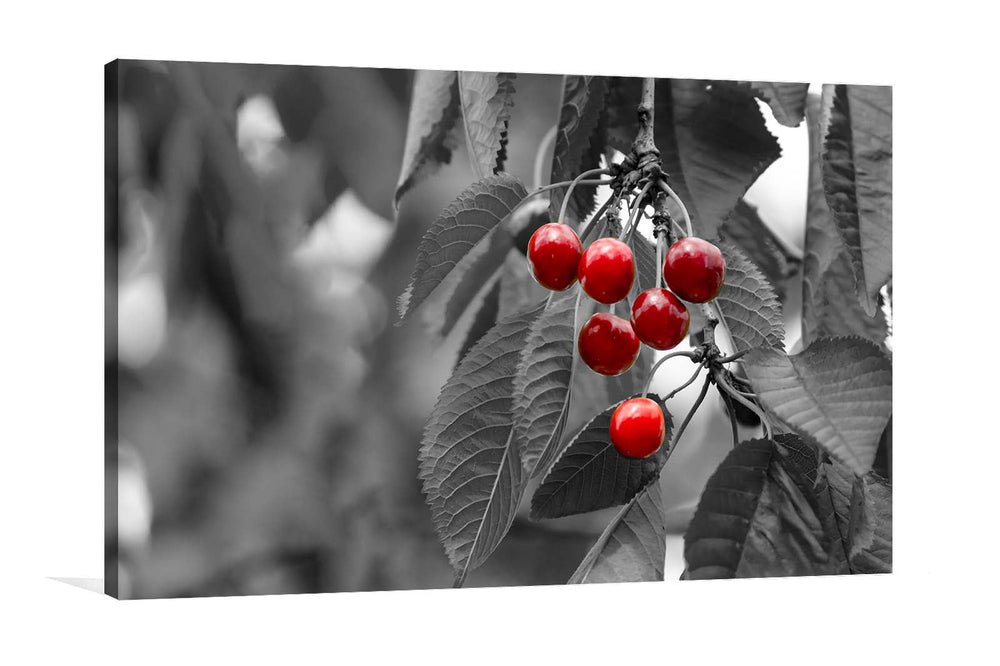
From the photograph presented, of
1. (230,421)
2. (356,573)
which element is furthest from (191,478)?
(356,573)

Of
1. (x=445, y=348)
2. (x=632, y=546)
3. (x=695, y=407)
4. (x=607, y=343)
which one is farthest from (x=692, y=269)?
(x=632, y=546)

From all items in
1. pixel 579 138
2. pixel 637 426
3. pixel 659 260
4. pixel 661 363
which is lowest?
pixel 637 426

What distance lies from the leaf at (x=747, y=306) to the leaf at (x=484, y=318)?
451mm

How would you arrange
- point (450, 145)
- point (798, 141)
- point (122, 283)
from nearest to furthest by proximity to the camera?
point (122, 283) → point (450, 145) → point (798, 141)

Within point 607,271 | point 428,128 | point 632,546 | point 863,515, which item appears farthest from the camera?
point 863,515

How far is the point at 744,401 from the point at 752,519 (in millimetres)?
246

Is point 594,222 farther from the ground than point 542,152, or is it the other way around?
point 542,152

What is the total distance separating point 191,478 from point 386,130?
78 centimetres

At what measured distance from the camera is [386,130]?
282cm

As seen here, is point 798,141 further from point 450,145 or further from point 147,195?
point 147,195

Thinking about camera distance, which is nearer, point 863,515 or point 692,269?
point 692,269

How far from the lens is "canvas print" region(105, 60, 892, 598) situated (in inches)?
105

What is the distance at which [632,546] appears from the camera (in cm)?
294

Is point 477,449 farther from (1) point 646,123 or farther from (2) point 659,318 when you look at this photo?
(1) point 646,123
